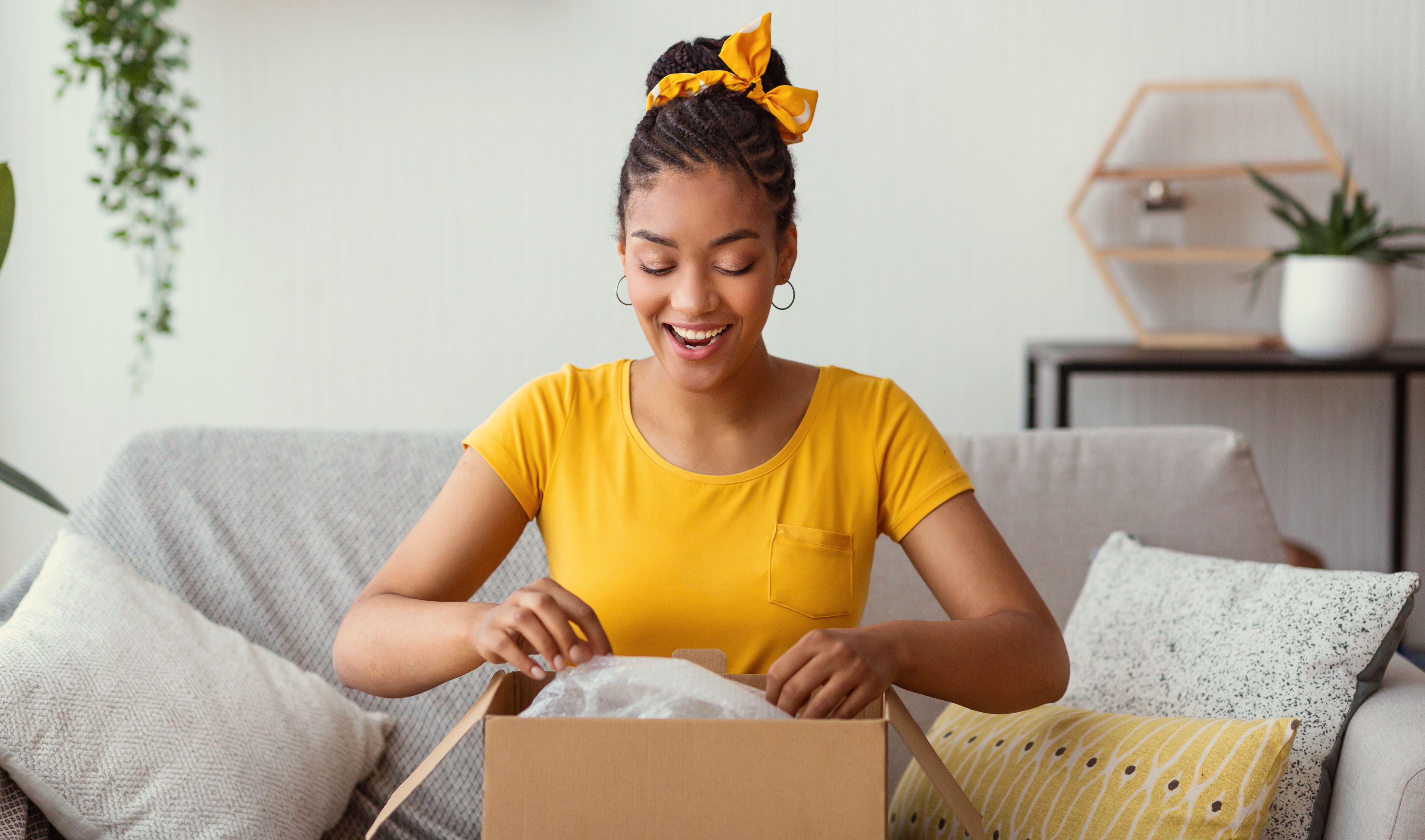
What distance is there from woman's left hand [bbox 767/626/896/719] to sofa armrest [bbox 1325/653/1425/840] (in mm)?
529

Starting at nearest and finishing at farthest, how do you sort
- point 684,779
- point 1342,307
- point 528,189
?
point 684,779 < point 1342,307 < point 528,189

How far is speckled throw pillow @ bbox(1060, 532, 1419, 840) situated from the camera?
1.12 metres

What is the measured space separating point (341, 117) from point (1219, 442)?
6.27 ft

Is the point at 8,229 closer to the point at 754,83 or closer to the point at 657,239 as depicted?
the point at 657,239

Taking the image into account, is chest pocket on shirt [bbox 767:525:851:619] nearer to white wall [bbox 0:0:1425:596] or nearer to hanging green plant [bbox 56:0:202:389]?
white wall [bbox 0:0:1425:596]

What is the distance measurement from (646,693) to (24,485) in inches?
24.8

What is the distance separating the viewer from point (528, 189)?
2525 mm

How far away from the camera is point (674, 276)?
1.05m

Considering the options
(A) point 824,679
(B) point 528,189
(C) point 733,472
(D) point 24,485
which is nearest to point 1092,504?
(C) point 733,472

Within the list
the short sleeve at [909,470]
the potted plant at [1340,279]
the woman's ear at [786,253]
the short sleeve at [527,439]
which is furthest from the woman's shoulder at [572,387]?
the potted plant at [1340,279]

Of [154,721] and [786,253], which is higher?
[786,253]

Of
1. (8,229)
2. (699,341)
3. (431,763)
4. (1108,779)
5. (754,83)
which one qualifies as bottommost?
(1108,779)

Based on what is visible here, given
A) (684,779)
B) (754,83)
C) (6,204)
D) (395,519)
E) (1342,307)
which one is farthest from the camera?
(1342,307)

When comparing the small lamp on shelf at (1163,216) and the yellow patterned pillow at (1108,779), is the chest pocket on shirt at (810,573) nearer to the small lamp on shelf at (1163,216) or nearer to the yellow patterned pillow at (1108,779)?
the yellow patterned pillow at (1108,779)
